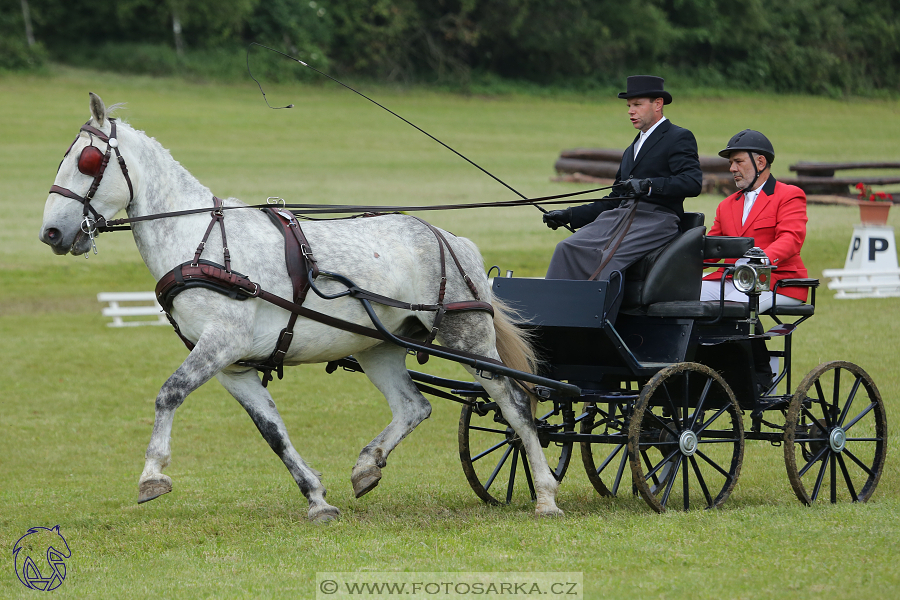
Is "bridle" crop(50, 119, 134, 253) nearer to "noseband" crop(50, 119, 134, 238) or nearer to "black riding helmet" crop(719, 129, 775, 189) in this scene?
"noseband" crop(50, 119, 134, 238)

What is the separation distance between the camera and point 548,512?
249 inches

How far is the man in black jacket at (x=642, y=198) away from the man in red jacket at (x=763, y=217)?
1.98ft

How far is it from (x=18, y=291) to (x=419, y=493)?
45.6 ft

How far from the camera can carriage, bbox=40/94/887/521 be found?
5789mm

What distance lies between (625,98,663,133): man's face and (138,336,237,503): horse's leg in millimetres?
3013

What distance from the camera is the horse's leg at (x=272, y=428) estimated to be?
6.20 m

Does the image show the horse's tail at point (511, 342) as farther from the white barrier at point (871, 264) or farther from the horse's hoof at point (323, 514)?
the white barrier at point (871, 264)

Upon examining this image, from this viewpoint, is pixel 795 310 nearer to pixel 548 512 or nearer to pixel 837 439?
pixel 837 439

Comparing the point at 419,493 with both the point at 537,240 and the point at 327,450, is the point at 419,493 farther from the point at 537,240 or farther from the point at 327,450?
the point at 537,240

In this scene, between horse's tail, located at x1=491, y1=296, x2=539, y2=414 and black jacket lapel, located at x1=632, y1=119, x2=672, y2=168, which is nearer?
horse's tail, located at x1=491, y1=296, x2=539, y2=414

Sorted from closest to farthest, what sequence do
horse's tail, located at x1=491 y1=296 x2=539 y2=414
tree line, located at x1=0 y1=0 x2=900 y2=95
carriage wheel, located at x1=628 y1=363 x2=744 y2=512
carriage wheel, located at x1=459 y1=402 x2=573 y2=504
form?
carriage wheel, located at x1=628 y1=363 x2=744 y2=512 < horse's tail, located at x1=491 y1=296 x2=539 y2=414 < carriage wheel, located at x1=459 y1=402 x2=573 y2=504 < tree line, located at x1=0 y1=0 x2=900 y2=95

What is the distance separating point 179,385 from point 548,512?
7.64 feet

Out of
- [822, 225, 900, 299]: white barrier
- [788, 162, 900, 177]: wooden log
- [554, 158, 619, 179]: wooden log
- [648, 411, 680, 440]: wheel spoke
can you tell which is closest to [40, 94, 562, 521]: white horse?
[648, 411, 680, 440]: wheel spoke

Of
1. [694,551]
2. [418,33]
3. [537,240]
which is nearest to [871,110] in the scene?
[418,33]
